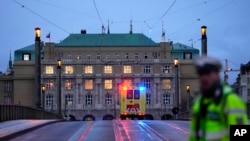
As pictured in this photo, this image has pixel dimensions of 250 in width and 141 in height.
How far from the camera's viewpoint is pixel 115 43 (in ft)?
506

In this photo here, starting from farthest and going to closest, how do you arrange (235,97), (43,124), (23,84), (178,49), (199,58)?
(178,49)
(23,84)
(43,124)
(199,58)
(235,97)

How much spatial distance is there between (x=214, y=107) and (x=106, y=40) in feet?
496

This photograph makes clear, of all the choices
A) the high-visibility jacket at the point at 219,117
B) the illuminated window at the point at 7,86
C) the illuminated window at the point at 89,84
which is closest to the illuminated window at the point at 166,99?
the illuminated window at the point at 89,84


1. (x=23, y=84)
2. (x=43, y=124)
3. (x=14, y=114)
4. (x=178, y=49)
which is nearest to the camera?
(x=43, y=124)

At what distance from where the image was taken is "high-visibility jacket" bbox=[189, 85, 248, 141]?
520 centimetres

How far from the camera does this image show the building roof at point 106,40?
154 metres

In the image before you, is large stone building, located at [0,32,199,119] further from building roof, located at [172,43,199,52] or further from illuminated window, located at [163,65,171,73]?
building roof, located at [172,43,199,52]

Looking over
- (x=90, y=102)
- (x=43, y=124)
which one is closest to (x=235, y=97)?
(x=43, y=124)

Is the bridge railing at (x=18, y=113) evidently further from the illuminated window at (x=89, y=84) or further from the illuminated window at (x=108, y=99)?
the illuminated window at (x=89, y=84)

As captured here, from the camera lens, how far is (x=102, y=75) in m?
148

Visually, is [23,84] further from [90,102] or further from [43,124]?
[43,124]

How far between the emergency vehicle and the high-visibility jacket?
188ft

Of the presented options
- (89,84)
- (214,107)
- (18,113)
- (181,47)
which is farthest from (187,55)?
(214,107)

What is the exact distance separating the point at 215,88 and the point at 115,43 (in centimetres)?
14908
